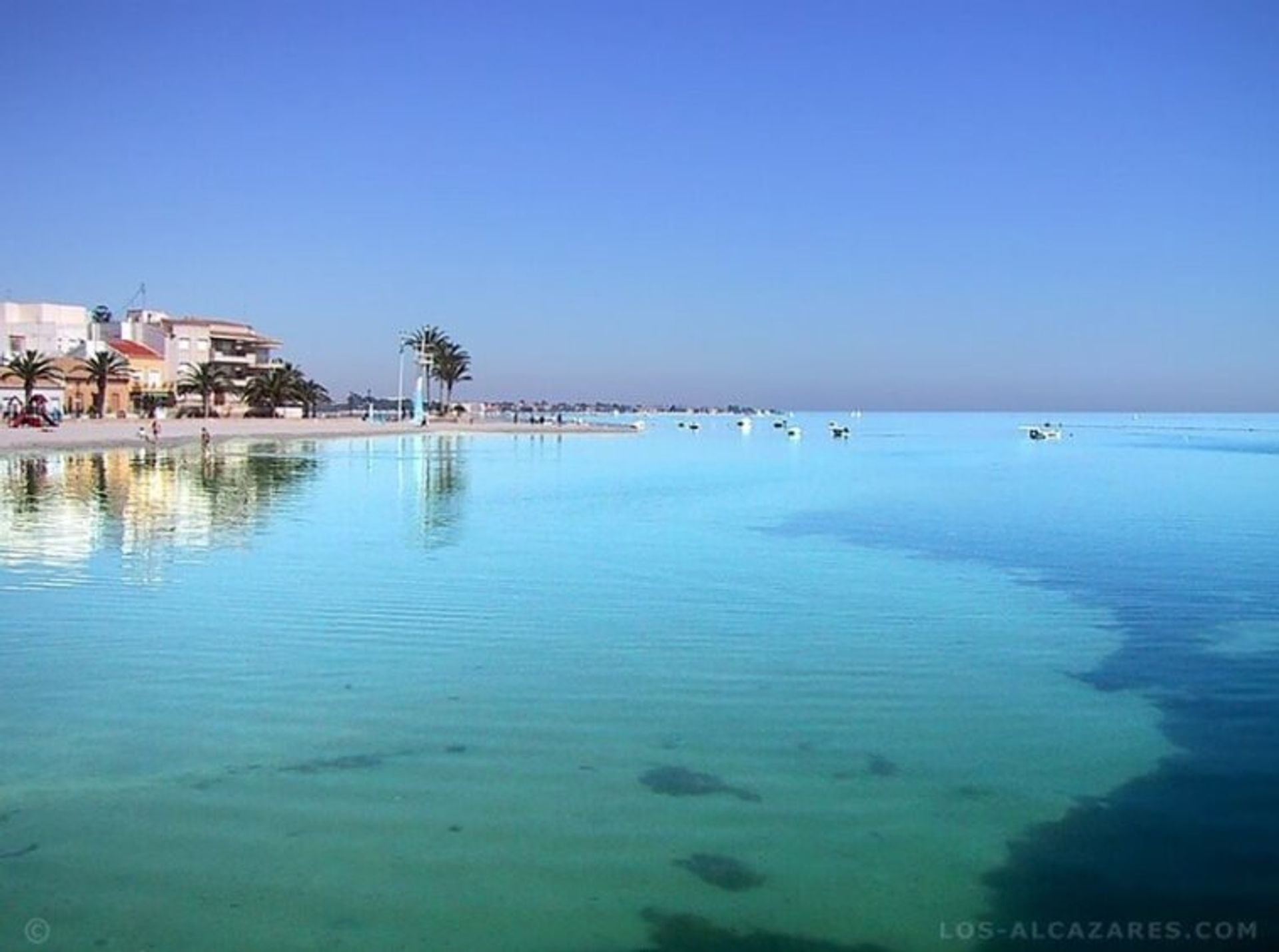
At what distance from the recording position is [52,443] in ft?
162

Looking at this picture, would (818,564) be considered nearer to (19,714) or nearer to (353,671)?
(353,671)

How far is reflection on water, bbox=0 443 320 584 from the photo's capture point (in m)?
20.1

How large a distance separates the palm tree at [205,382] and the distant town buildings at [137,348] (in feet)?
1.61

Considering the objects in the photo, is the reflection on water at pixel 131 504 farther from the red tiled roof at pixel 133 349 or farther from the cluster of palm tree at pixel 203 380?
the red tiled roof at pixel 133 349

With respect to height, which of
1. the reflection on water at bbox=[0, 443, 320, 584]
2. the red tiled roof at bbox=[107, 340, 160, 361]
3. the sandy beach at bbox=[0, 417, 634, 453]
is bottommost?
the reflection on water at bbox=[0, 443, 320, 584]

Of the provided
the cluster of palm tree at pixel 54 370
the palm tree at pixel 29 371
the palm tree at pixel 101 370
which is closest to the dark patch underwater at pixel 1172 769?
the palm tree at pixel 29 371

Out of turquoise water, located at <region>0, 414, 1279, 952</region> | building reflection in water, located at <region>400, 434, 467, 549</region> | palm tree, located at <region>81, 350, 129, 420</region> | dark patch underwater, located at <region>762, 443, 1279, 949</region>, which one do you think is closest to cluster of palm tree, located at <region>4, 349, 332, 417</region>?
palm tree, located at <region>81, 350, 129, 420</region>

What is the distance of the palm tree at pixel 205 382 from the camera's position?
88.1 meters

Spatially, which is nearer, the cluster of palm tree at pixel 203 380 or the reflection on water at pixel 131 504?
the reflection on water at pixel 131 504

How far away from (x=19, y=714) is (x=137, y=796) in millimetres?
2638

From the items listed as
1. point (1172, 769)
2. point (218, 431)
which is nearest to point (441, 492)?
point (1172, 769)

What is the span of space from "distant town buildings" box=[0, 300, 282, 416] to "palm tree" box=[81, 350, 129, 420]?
0.63 meters

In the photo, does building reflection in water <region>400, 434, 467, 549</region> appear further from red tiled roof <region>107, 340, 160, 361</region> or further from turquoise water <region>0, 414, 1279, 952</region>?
red tiled roof <region>107, 340, 160, 361</region>

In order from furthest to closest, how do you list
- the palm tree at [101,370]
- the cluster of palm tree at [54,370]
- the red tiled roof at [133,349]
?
the red tiled roof at [133,349] → the palm tree at [101,370] → the cluster of palm tree at [54,370]
